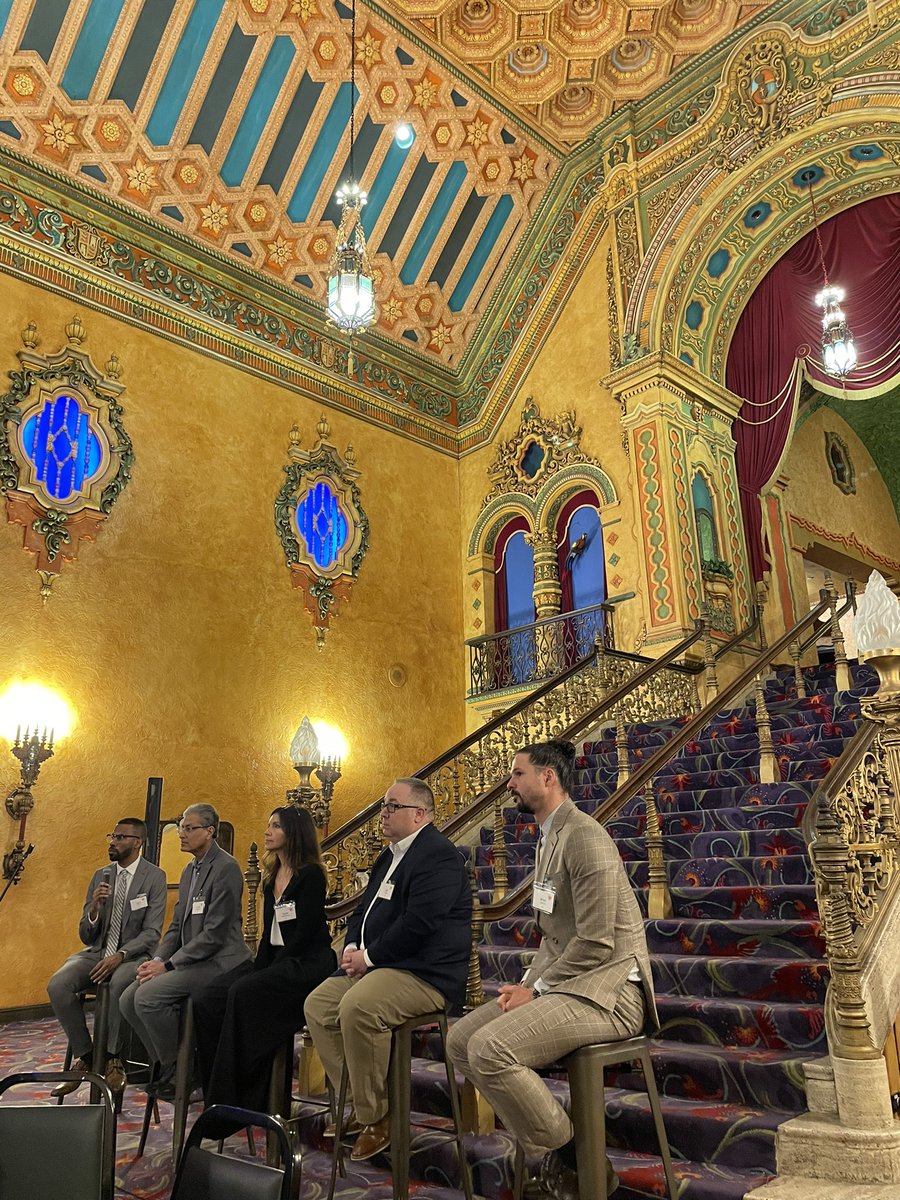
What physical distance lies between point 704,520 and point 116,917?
779 cm

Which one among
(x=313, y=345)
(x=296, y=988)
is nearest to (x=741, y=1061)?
(x=296, y=988)

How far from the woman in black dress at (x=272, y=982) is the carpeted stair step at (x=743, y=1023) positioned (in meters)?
1.44

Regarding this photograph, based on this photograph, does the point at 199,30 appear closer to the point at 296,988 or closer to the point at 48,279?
the point at 48,279

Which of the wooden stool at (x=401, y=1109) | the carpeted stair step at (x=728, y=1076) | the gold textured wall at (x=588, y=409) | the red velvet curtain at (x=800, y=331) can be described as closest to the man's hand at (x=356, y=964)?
the wooden stool at (x=401, y=1109)

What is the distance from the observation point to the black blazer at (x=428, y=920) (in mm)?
3227

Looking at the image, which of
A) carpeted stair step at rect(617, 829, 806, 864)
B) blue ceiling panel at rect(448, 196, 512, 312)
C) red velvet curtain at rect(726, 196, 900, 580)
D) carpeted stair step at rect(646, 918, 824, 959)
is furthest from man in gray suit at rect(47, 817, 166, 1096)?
blue ceiling panel at rect(448, 196, 512, 312)

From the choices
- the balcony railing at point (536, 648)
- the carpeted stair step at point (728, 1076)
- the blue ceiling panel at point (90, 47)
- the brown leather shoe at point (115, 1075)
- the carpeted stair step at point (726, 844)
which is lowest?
the brown leather shoe at point (115, 1075)

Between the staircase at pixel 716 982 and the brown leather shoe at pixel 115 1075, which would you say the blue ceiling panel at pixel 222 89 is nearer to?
the staircase at pixel 716 982

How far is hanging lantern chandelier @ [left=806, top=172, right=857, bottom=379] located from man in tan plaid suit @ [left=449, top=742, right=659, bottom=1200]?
25.2 ft

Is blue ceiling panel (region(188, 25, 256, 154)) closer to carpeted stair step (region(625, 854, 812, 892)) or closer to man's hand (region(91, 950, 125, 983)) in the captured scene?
man's hand (region(91, 950, 125, 983))

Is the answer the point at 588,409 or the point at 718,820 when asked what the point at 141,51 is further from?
the point at 718,820

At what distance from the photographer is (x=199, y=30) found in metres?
9.04

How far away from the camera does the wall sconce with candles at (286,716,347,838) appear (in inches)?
298

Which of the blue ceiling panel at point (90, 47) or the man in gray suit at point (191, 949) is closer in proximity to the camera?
the man in gray suit at point (191, 949)
